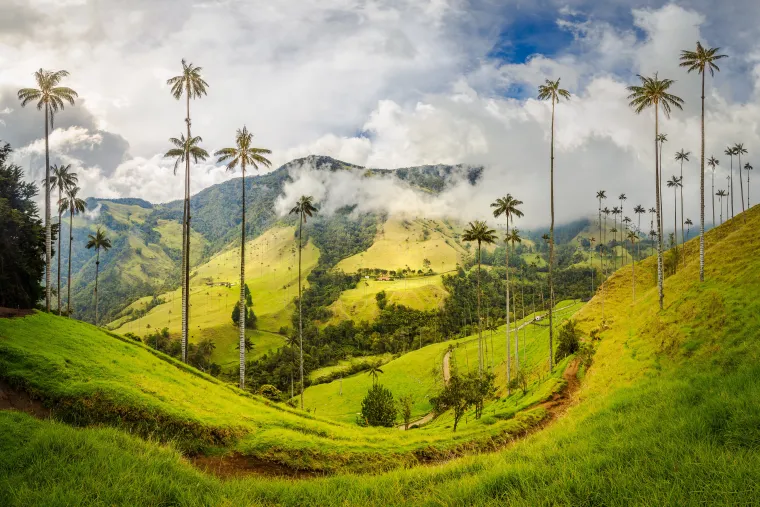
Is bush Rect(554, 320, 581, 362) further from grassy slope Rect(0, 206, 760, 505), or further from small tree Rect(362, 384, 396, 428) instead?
grassy slope Rect(0, 206, 760, 505)

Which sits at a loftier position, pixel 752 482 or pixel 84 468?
pixel 752 482

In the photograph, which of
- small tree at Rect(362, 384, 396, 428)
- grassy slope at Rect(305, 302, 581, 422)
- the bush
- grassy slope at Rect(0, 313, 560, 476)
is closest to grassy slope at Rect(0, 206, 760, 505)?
grassy slope at Rect(0, 313, 560, 476)

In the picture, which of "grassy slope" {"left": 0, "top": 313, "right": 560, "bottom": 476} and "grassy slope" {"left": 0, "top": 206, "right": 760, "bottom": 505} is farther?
"grassy slope" {"left": 0, "top": 313, "right": 560, "bottom": 476}

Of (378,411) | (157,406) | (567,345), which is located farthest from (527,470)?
(378,411)

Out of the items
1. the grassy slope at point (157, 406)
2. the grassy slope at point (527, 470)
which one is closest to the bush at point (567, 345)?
the grassy slope at point (157, 406)

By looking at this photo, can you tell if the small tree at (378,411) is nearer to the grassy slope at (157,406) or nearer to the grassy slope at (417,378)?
the grassy slope at (417,378)

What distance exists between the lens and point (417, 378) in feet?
369

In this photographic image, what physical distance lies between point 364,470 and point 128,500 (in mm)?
12893

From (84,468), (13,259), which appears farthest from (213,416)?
(13,259)

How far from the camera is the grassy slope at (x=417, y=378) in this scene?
92.4m

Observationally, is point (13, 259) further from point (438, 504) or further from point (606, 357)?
point (606, 357)

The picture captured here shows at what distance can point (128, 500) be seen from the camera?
317 inches

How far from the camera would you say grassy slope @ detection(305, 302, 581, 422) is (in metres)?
92.4

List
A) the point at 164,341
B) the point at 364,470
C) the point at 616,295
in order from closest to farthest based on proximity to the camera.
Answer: the point at 364,470, the point at 616,295, the point at 164,341
